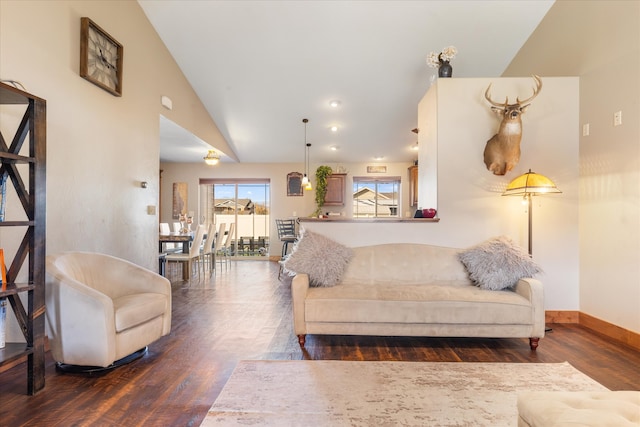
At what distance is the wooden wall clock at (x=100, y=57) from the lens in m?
3.11

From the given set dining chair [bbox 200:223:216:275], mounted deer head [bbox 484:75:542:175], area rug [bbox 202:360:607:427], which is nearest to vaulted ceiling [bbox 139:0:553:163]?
mounted deer head [bbox 484:75:542:175]

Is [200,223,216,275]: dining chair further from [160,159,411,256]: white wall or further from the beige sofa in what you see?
the beige sofa

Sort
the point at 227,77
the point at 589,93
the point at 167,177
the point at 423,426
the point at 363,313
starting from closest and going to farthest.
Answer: the point at 423,426 < the point at 363,313 < the point at 589,93 < the point at 227,77 < the point at 167,177

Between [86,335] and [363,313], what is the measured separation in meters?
2.02

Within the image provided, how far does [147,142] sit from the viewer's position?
423 cm

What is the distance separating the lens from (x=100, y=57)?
10.9ft

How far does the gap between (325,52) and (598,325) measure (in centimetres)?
452

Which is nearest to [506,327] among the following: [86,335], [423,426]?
[423,426]

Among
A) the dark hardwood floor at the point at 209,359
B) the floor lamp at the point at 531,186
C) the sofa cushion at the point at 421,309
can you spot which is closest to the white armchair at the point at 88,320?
the dark hardwood floor at the point at 209,359

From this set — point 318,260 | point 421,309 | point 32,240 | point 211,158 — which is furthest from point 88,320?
point 211,158

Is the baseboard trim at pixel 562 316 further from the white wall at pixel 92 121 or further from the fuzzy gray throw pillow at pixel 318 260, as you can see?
the white wall at pixel 92 121

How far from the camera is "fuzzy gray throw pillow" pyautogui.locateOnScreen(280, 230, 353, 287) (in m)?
3.06

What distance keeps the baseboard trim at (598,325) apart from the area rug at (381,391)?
0.94m

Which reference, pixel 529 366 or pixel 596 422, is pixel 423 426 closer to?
pixel 596 422
